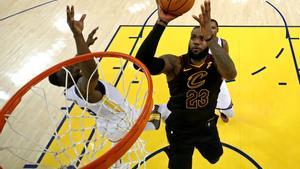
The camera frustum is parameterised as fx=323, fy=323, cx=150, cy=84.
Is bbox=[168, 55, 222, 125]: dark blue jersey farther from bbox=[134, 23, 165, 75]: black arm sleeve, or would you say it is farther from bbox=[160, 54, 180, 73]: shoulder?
bbox=[134, 23, 165, 75]: black arm sleeve

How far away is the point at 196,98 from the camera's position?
105 inches

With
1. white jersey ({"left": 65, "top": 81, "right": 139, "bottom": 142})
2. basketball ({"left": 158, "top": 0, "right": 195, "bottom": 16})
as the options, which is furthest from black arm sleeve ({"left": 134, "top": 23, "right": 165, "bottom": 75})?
white jersey ({"left": 65, "top": 81, "right": 139, "bottom": 142})

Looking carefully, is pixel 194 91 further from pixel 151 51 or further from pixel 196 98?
pixel 151 51

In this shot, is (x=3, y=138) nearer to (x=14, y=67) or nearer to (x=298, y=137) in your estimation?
(x=14, y=67)

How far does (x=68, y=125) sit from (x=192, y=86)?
1879 mm

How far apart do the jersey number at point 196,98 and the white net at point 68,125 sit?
18.3 inches

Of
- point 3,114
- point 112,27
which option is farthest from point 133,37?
point 3,114

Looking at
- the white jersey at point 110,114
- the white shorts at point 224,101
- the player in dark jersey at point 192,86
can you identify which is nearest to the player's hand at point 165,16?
the player in dark jersey at point 192,86

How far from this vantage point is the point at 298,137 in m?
3.54

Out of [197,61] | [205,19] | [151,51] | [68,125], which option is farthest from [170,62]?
[68,125]

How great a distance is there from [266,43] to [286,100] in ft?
4.24

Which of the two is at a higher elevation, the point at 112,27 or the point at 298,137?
the point at 112,27

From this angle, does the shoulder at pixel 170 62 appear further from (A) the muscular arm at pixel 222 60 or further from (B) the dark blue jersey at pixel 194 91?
(A) the muscular arm at pixel 222 60

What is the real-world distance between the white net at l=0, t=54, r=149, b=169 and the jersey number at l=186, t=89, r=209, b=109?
0.47 metres
